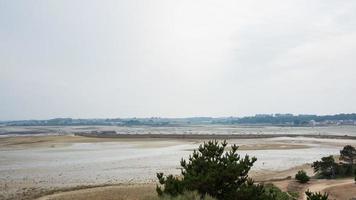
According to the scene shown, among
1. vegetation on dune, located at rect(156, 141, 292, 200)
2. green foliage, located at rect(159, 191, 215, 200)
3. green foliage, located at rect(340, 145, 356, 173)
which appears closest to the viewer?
green foliage, located at rect(159, 191, 215, 200)

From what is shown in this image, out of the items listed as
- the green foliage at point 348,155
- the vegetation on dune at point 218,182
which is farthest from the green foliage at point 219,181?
the green foliage at point 348,155

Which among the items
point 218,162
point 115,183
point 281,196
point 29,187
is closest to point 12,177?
point 29,187

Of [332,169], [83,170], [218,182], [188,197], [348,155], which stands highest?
[218,182]

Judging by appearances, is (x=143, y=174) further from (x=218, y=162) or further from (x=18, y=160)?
(x=218, y=162)

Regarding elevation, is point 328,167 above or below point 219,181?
below

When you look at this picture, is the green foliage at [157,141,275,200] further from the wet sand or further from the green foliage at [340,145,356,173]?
the green foliage at [340,145,356,173]

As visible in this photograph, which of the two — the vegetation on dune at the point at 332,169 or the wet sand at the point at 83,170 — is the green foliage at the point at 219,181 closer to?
the wet sand at the point at 83,170

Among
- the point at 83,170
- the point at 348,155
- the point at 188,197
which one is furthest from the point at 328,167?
the point at 188,197

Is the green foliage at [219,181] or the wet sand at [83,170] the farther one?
the wet sand at [83,170]

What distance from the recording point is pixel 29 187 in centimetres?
3034

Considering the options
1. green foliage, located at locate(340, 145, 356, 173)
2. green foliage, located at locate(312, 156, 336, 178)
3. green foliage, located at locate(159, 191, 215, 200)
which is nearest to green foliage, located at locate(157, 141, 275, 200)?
green foliage, located at locate(159, 191, 215, 200)

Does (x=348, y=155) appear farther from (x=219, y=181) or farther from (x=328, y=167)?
(x=219, y=181)

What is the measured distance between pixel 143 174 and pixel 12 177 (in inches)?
402

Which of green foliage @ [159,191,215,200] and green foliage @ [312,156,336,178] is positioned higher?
green foliage @ [159,191,215,200]
